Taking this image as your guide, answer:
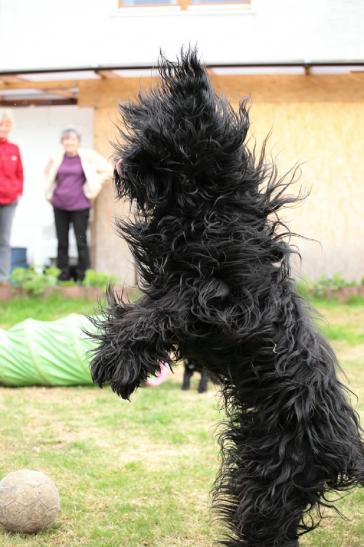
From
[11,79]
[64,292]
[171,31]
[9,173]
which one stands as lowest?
[64,292]

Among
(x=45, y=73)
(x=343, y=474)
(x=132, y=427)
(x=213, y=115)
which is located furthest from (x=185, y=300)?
(x=45, y=73)

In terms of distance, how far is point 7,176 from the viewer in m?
10.3

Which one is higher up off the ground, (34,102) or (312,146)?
(34,102)

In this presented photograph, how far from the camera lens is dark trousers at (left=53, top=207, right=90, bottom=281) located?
431 inches

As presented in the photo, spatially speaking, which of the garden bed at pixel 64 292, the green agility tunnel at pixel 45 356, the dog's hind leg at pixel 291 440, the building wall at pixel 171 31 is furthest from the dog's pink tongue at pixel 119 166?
the building wall at pixel 171 31

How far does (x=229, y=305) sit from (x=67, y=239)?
8.29m

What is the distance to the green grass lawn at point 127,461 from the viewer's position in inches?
152

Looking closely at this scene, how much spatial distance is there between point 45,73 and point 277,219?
9.19 meters

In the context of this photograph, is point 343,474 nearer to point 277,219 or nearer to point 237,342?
point 237,342

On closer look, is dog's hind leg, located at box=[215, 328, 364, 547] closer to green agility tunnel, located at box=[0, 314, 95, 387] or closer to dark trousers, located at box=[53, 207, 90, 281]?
green agility tunnel, located at box=[0, 314, 95, 387]

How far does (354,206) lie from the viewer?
12.2 meters

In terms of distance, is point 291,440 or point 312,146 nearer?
point 291,440

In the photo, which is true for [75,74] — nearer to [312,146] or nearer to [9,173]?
[9,173]

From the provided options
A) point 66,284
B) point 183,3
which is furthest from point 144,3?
point 66,284
